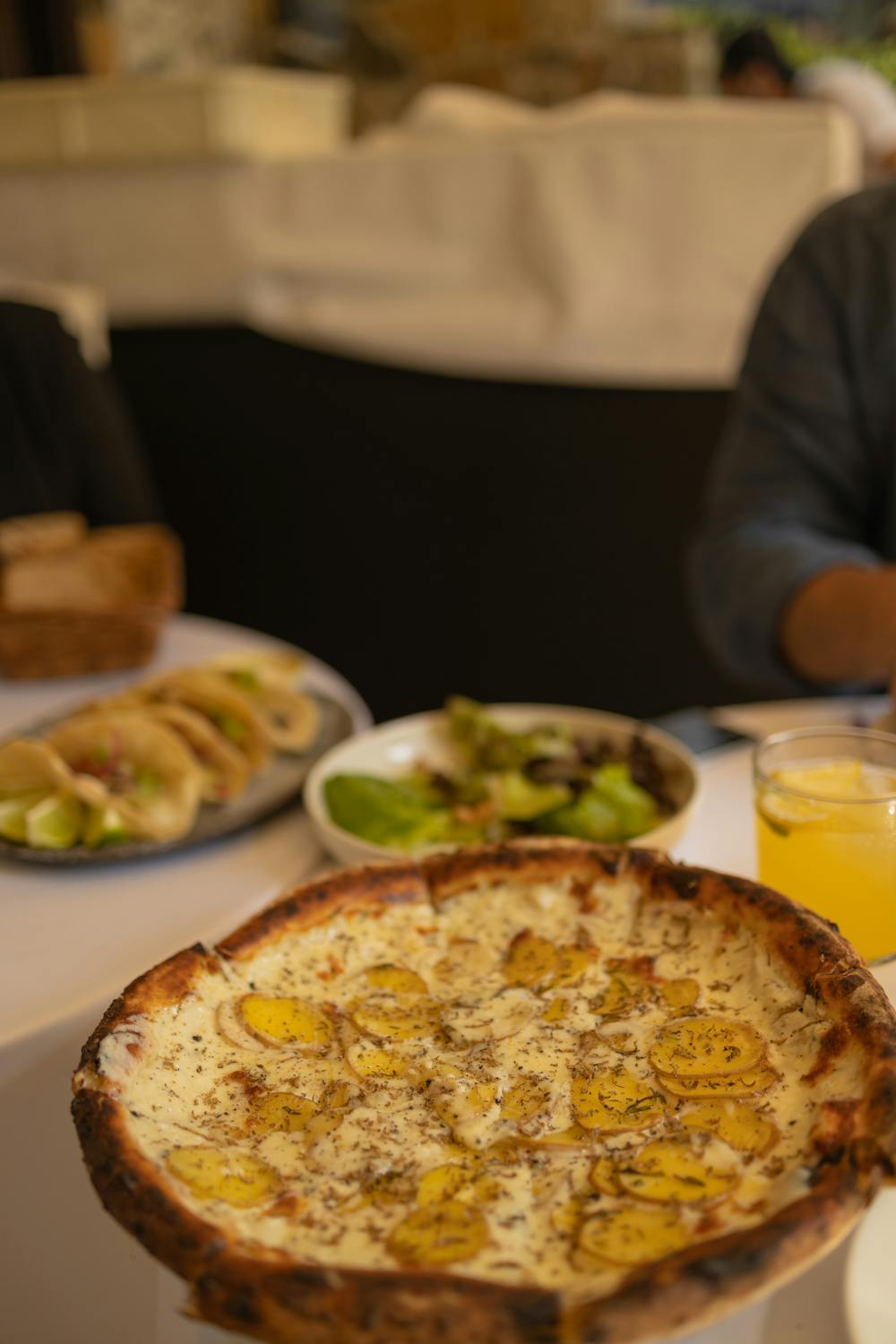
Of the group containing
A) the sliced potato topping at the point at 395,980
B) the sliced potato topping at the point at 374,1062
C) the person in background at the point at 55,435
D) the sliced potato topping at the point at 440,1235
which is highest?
the sliced potato topping at the point at 440,1235

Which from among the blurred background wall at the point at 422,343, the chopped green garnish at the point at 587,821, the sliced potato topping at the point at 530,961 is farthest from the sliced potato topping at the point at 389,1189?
the blurred background wall at the point at 422,343

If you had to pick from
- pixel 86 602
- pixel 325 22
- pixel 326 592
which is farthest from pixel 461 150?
pixel 325 22

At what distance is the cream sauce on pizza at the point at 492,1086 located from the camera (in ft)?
2.08

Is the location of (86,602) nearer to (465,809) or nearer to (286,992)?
(465,809)

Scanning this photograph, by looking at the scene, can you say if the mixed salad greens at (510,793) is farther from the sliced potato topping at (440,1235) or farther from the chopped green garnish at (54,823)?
the sliced potato topping at (440,1235)

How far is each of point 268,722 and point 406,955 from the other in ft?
2.17

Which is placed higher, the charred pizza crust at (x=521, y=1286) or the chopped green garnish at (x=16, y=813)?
the charred pizza crust at (x=521, y=1286)

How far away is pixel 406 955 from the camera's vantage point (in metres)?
0.93

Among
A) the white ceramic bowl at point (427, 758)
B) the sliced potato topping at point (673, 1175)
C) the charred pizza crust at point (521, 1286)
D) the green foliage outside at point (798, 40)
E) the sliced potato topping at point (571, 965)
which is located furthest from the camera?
the green foliage outside at point (798, 40)

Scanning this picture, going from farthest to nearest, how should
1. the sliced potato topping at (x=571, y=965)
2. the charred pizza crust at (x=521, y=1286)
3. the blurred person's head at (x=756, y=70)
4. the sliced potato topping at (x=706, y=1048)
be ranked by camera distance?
1. the blurred person's head at (x=756, y=70)
2. the sliced potato topping at (x=571, y=965)
3. the sliced potato topping at (x=706, y=1048)
4. the charred pizza crust at (x=521, y=1286)

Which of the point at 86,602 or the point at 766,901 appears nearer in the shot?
the point at 766,901

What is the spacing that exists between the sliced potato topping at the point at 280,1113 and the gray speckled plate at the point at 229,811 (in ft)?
1.73

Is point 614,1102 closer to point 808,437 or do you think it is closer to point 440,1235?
point 440,1235

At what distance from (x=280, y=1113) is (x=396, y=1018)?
0.40 ft
